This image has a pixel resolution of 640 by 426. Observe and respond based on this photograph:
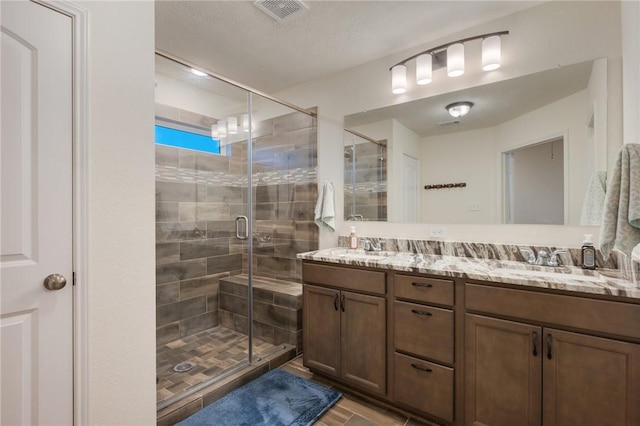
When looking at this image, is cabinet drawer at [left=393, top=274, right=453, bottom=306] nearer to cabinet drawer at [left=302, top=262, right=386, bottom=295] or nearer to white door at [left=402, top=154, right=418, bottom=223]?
cabinet drawer at [left=302, top=262, right=386, bottom=295]

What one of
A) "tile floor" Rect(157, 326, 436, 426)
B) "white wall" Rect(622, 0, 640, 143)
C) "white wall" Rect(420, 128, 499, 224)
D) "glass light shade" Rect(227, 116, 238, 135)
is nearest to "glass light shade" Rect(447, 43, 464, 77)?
"white wall" Rect(420, 128, 499, 224)

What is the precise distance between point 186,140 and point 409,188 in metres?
2.21

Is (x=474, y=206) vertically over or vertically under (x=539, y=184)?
under

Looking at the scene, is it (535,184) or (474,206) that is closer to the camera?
(535,184)

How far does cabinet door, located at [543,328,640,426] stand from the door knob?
6.85ft

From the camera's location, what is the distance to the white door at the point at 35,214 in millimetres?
1063

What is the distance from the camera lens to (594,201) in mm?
1718

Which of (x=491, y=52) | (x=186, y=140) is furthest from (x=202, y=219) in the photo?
(x=491, y=52)

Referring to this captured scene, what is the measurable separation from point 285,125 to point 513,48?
203cm

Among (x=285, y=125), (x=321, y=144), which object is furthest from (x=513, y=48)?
(x=285, y=125)

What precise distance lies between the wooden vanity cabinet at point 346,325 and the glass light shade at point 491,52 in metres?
1.56

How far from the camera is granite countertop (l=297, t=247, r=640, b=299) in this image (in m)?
1.31

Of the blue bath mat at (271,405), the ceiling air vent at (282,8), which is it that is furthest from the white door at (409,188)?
the blue bath mat at (271,405)

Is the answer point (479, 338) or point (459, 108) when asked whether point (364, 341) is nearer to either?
point (479, 338)
